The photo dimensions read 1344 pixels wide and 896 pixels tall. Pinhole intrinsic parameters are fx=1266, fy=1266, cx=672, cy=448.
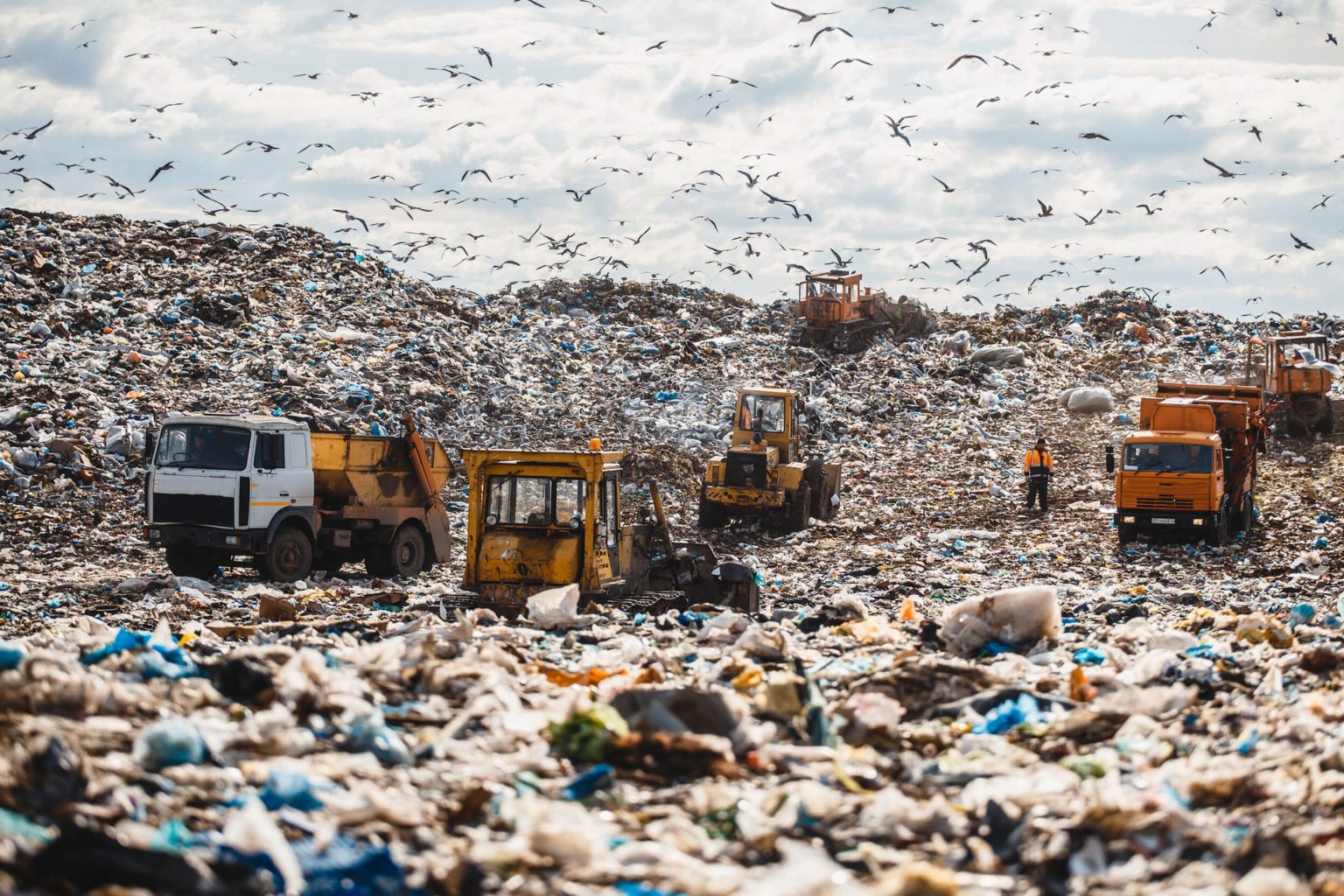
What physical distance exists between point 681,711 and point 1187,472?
36.5 feet

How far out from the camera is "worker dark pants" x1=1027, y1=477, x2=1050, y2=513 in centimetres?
1666

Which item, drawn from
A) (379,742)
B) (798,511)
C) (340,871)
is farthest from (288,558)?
(340,871)

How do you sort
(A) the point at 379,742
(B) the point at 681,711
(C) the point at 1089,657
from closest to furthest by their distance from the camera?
(A) the point at 379,742
(B) the point at 681,711
(C) the point at 1089,657

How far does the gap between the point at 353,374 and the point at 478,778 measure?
15459 mm

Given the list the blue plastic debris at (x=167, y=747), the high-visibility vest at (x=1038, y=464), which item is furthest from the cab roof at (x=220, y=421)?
the high-visibility vest at (x=1038, y=464)

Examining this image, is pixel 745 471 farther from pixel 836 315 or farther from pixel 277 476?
pixel 836 315

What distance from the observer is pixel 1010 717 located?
511cm

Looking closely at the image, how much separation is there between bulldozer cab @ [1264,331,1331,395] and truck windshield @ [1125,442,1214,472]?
22.8 ft

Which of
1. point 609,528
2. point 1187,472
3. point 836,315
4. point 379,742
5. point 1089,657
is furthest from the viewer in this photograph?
point 836,315

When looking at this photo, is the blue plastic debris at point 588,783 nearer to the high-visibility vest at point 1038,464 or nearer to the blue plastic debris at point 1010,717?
the blue plastic debris at point 1010,717

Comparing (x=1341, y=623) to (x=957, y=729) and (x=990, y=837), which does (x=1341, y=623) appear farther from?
(x=990, y=837)

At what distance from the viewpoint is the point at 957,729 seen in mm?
5078

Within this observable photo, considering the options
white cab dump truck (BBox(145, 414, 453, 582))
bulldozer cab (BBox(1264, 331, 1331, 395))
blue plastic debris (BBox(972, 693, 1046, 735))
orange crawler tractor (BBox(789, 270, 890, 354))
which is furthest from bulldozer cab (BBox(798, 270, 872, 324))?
blue plastic debris (BBox(972, 693, 1046, 735))

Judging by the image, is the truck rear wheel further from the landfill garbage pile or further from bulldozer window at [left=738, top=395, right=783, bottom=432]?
bulldozer window at [left=738, top=395, right=783, bottom=432]
